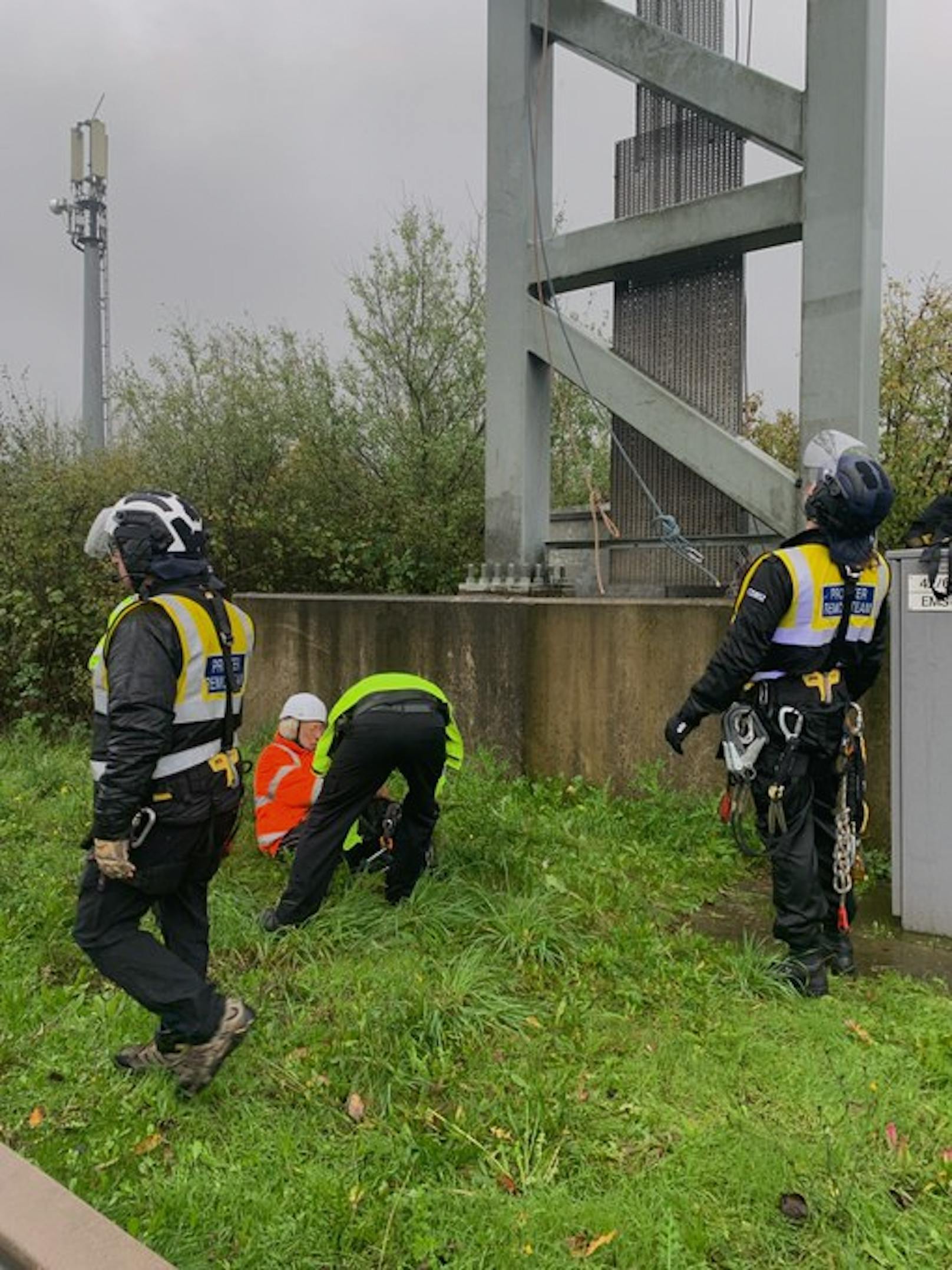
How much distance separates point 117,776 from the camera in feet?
10.1

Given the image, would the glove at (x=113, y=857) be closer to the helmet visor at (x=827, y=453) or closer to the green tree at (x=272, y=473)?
the helmet visor at (x=827, y=453)

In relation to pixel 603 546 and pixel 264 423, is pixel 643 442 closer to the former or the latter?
pixel 603 546

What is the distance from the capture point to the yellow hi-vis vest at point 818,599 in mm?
3902

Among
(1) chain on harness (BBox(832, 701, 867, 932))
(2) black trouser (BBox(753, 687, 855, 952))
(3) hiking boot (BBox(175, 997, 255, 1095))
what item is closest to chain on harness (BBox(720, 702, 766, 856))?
(2) black trouser (BBox(753, 687, 855, 952))

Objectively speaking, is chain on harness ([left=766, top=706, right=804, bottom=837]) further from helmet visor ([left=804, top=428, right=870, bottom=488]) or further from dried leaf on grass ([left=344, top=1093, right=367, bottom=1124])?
dried leaf on grass ([left=344, top=1093, right=367, bottom=1124])

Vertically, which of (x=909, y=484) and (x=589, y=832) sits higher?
(x=909, y=484)

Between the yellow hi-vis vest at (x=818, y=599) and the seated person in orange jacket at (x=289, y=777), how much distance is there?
7.71 ft

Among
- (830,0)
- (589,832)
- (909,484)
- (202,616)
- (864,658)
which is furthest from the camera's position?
(909,484)

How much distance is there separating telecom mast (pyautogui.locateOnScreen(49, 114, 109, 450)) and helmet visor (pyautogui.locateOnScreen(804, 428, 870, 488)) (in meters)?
15.2

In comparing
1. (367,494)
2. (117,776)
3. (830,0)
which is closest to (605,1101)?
(117,776)

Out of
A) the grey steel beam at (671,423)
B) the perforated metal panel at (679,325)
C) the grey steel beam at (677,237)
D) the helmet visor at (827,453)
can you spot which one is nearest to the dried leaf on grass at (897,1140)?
the helmet visor at (827,453)

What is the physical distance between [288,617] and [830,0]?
17.6 ft

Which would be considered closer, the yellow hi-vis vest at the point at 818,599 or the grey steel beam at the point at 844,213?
the yellow hi-vis vest at the point at 818,599

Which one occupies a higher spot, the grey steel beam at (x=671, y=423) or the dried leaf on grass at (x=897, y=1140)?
the grey steel beam at (x=671, y=423)
